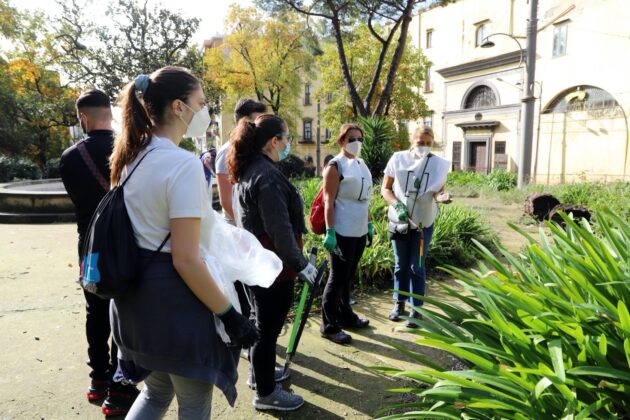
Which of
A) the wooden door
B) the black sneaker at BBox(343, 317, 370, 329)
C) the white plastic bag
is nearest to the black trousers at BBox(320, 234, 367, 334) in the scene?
the black sneaker at BBox(343, 317, 370, 329)

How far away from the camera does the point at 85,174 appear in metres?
2.66

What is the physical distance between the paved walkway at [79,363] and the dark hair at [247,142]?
154 centimetres

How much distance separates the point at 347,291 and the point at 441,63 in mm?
28634

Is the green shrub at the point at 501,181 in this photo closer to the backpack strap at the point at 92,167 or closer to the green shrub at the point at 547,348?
the green shrub at the point at 547,348

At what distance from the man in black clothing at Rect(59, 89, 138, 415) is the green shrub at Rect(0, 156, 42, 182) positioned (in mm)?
22382

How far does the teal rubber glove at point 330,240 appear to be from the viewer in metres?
3.43

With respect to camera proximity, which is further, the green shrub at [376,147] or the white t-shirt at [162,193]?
the green shrub at [376,147]

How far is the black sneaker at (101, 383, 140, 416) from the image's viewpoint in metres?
2.60

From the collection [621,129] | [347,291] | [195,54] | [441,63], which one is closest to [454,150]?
[441,63]

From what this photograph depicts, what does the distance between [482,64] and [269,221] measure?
27.4 metres

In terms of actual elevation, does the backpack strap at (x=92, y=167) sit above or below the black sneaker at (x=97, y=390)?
above

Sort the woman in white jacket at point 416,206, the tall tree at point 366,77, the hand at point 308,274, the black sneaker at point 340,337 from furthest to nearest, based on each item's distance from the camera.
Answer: the tall tree at point 366,77 < the woman in white jacket at point 416,206 < the black sneaker at point 340,337 < the hand at point 308,274

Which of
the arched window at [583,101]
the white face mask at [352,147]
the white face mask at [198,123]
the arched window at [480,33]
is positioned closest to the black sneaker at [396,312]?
the white face mask at [352,147]

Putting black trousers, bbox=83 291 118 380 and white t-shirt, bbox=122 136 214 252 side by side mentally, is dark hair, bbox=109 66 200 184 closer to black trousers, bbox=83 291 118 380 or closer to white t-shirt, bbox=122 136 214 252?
white t-shirt, bbox=122 136 214 252
